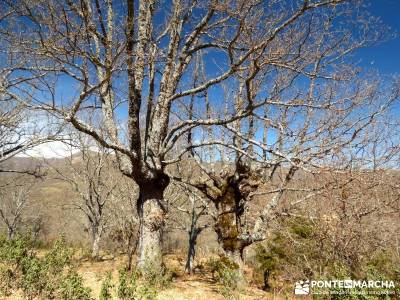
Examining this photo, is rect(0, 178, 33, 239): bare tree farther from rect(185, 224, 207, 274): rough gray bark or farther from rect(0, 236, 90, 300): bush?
rect(0, 236, 90, 300): bush

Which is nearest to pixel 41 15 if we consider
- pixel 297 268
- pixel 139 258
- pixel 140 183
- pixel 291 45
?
pixel 140 183

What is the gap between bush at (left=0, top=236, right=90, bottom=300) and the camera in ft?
15.3

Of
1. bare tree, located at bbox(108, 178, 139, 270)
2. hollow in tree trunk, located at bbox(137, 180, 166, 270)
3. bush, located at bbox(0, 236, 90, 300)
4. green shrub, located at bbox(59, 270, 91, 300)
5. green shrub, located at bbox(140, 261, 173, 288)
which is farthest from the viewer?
bare tree, located at bbox(108, 178, 139, 270)

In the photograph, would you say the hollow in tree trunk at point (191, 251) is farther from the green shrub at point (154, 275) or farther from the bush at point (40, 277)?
the bush at point (40, 277)

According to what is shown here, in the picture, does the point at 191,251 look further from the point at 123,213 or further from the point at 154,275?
the point at 154,275

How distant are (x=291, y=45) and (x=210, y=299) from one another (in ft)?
18.9

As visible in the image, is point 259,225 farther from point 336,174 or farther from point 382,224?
point 336,174

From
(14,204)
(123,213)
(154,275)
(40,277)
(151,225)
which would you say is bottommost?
(154,275)

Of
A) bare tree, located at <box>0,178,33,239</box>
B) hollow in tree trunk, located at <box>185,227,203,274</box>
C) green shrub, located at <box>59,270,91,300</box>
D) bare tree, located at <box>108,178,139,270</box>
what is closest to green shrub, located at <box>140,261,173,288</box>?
green shrub, located at <box>59,270,91,300</box>

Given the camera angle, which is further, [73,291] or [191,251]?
[191,251]

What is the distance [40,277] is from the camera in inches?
211

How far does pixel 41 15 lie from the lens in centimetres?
537

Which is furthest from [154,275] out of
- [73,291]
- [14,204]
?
[14,204]

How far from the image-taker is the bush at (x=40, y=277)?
4.66 metres
